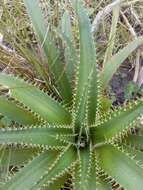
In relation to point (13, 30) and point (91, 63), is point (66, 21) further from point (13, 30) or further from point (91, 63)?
point (91, 63)

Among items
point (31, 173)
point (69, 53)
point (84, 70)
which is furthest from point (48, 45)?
point (31, 173)

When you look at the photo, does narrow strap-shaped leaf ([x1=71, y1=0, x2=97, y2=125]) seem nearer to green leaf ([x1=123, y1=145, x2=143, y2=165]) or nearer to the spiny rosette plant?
the spiny rosette plant

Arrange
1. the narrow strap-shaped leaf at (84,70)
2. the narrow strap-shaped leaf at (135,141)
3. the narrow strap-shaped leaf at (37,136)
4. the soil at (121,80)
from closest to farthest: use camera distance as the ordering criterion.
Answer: the narrow strap-shaped leaf at (37,136)
the narrow strap-shaped leaf at (84,70)
the narrow strap-shaped leaf at (135,141)
the soil at (121,80)

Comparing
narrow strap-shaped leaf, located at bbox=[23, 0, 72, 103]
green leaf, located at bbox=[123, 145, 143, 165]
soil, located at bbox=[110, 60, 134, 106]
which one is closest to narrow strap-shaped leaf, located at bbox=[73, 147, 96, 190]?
green leaf, located at bbox=[123, 145, 143, 165]

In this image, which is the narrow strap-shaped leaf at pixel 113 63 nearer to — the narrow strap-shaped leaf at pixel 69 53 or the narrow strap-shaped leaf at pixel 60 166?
the narrow strap-shaped leaf at pixel 69 53

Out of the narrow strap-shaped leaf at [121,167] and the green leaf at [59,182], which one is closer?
the narrow strap-shaped leaf at [121,167]

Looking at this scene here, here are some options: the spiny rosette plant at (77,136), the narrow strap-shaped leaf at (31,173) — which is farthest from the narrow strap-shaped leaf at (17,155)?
the narrow strap-shaped leaf at (31,173)

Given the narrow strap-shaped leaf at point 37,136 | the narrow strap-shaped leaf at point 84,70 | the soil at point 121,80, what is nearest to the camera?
the narrow strap-shaped leaf at point 37,136

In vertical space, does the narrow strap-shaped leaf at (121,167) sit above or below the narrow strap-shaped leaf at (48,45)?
below

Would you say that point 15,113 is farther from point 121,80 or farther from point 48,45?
point 121,80
